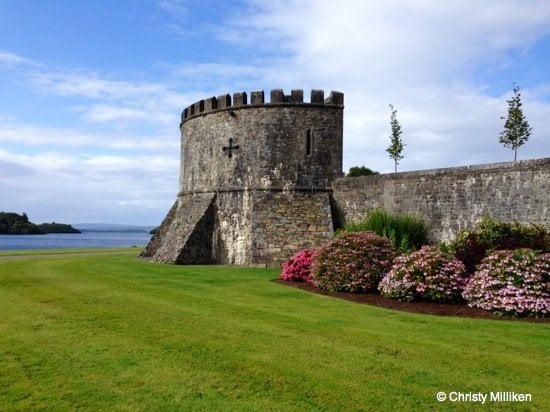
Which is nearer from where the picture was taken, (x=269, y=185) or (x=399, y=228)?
(x=399, y=228)

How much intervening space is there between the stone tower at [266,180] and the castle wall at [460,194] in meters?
1.81

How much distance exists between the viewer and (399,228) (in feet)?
56.0

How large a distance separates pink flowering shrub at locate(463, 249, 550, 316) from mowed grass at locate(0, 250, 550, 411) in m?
0.81

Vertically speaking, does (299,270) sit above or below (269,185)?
below

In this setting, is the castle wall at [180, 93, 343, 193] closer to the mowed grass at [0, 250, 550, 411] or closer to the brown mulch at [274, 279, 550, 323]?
the brown mulch at [274, 279, 550, 323]

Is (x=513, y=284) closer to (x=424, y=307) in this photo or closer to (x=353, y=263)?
(x=424, y=307)

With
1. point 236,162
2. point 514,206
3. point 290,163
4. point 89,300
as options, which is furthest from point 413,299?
point 236,162

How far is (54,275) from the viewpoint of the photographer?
56.7ft

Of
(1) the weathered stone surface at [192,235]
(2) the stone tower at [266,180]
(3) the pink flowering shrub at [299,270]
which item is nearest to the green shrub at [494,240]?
(3) the pink flowering shrub at [299,270]

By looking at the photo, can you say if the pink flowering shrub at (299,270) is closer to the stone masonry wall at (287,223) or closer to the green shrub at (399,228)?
the green shrub at (399,228)

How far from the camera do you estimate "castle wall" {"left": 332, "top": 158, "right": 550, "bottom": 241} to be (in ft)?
45.9

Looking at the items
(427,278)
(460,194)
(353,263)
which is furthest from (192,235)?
(427,278)

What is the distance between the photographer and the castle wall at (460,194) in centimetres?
1398

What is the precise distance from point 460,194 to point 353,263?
4.27m
